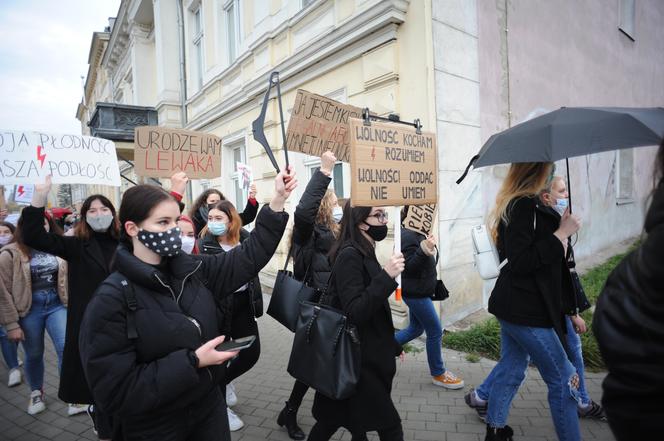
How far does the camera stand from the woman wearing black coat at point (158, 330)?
4.84ft

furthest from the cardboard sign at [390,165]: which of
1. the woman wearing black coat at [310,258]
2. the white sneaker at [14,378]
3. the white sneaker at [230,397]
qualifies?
the white sneaker at [14,378]

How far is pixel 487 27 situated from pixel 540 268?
4.69m

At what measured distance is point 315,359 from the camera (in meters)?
2.14

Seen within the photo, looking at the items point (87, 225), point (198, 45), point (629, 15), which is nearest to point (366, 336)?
point (87, 225)

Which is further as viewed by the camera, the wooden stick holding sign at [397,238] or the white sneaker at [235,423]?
the white sneaker at [235,423]

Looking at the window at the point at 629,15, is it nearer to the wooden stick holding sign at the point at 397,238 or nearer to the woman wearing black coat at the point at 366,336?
the wooden stick holding sign at the point at 397,238

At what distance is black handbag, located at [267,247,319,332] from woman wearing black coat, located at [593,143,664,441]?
189 cm

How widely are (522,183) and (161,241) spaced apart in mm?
2057

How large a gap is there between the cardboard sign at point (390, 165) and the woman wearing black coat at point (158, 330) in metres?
0.57

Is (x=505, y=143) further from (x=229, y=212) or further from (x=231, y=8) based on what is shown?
(x=231, y=8)

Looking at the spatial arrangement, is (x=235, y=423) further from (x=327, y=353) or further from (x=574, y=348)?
(x=574, y=348)

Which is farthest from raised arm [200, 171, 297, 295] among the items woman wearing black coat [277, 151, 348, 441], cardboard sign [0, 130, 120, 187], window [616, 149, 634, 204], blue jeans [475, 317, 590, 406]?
window [616, 149, 634, 204]

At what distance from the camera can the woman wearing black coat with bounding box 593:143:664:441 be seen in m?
0.87

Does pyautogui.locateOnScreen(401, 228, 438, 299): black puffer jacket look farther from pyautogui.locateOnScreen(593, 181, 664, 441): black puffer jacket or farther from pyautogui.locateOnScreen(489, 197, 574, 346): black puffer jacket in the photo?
pyautogui.locateOnScreen(593, 181, 664, 441): black puffer jacket
